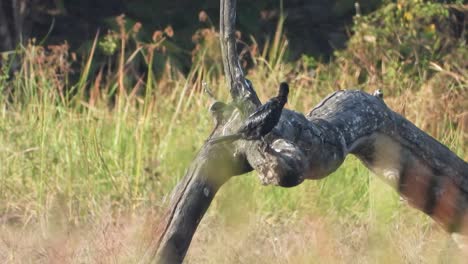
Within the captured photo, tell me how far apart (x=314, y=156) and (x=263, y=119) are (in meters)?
0.35

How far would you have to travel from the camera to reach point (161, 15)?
1053 cm

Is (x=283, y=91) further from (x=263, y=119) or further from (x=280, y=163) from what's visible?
(x=280, y=163)

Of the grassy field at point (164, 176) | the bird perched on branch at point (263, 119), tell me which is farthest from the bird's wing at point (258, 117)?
the grassy field at point (164, 176)

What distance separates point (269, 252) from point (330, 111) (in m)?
1.03

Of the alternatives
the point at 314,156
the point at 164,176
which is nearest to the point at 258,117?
the point at 314,156

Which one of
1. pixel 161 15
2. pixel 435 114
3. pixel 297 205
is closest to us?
pixel 297 205

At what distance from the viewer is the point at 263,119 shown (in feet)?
9.92

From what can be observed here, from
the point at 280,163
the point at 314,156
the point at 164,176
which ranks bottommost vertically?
the point at 164,176

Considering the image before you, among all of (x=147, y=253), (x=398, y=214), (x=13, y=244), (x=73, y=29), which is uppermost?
(x=147, y=253)

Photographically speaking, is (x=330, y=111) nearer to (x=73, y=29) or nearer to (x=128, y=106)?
(x=128, y=106)

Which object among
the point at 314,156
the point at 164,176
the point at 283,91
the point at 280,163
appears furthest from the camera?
the point at 164,176

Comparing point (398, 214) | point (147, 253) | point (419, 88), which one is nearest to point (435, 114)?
point (419, 88)

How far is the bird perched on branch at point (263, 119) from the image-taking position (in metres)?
2.98

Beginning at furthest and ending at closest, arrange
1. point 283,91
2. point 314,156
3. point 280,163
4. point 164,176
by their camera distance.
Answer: point 164,176
point 314,156
point 280,163
point 283,91
